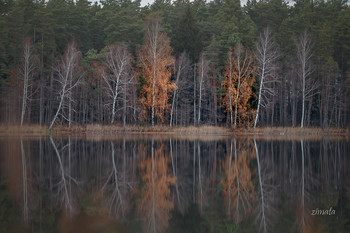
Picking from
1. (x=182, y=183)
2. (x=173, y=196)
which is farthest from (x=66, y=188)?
(x=182, y=183)

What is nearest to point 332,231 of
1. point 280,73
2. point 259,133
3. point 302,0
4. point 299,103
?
point 259,133

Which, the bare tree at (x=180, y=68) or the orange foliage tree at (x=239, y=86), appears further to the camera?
the bare tree at (x=180, y=68)

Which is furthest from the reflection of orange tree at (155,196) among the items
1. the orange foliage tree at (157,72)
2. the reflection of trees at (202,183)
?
the orange foliage tree at (157,72)

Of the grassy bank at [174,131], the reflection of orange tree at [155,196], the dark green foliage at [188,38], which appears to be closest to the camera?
the reflection of orange tree at [155,196]

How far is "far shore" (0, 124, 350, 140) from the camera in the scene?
41469 mm

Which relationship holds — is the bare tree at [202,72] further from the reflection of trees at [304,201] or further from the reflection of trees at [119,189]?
the reflection of trees at [304,201]

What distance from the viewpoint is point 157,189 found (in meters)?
11.1

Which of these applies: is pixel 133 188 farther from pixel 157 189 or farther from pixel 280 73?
pixel 280 73

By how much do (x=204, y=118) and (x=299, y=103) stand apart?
50.9ft

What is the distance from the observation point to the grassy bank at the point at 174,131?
4159cm

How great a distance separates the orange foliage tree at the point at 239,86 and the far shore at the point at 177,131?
2.43 metres

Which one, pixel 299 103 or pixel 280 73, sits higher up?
pixel 280 73

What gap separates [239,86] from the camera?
45.1 m

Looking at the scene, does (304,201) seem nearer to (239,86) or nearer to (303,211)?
(303,211)
